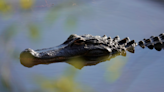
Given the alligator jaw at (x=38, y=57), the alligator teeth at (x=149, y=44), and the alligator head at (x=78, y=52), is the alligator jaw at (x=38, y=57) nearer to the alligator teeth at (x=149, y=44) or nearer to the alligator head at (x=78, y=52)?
the alligator head at (x=78, y=52)

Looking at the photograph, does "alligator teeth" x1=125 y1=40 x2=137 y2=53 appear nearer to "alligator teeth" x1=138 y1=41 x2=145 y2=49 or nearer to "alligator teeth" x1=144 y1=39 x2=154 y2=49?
"alligator teeth" x1=138 y1=41 x2=145 y2=49

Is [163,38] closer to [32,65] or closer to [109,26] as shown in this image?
[109,26]

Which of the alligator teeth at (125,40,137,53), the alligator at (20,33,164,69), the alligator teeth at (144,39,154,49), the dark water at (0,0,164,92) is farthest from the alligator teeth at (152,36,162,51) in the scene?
Answer: the alligator at (20,33,164,69)

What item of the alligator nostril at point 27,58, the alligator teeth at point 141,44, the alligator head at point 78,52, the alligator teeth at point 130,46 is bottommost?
the alligator nostril at point 27,58

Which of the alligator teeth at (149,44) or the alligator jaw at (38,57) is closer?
the alligator jaw at (38,57)

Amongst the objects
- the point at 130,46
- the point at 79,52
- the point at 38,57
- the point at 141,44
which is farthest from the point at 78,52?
the point at 141,44

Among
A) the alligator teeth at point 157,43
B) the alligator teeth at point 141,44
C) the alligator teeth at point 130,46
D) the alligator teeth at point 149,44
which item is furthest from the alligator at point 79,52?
the alligator teeth at point 157,43

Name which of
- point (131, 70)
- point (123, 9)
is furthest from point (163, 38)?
point (123, 9)
